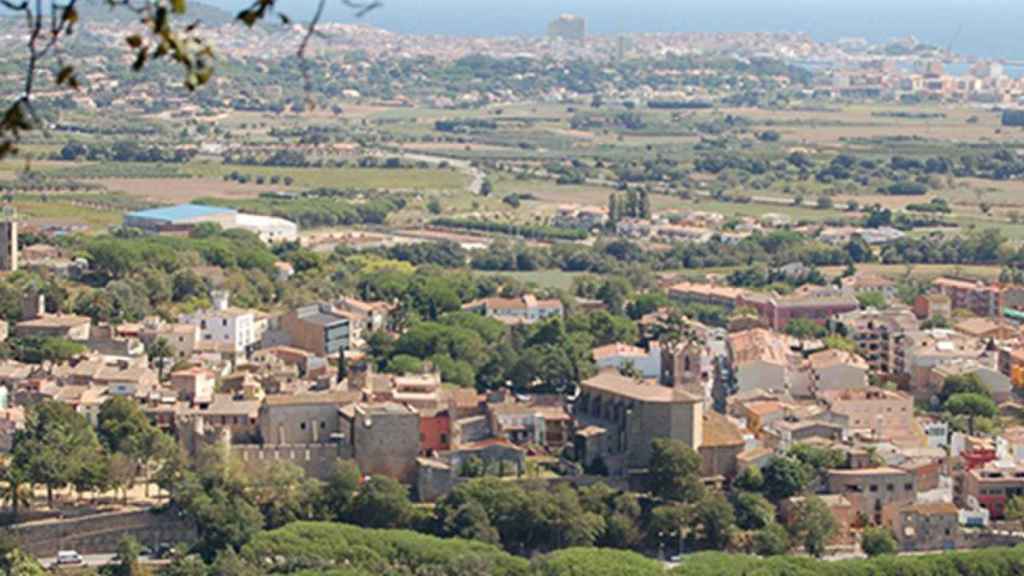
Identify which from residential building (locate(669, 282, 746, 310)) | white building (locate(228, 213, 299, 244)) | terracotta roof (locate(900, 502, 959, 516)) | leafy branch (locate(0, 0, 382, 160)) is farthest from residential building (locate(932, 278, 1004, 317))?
leafy branch (locate(0, 0, 382, 160))

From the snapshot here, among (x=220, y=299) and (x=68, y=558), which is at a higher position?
(x=220, y=299)

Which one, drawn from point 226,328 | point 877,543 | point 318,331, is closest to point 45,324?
point 226,328

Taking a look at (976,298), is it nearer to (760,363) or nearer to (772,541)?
(760,363)

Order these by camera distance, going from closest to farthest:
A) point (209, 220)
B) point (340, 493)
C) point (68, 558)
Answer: point (68, 558), point (340, 493), point (209, 220)

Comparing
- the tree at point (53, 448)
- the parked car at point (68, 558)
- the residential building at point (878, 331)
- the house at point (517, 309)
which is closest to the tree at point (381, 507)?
the parked car at point (68, 558)

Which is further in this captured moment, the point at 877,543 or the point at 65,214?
the point at 65,214

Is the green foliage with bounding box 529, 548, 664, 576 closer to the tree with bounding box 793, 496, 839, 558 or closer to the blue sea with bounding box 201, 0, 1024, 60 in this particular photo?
the tree with bounding box 793, 496, 839, 558

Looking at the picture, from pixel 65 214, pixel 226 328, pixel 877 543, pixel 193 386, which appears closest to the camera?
pixel 877 543

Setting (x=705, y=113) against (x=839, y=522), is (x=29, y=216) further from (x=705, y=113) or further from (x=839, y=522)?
(x=705, y=113)
